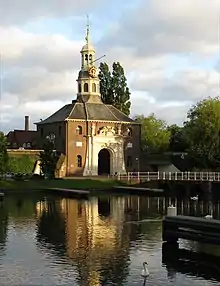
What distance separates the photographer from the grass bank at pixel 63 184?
66.1 m

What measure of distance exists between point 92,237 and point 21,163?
166 ft

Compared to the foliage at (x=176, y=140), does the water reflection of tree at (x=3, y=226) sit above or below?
below

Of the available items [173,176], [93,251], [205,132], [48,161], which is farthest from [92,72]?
[93,251]

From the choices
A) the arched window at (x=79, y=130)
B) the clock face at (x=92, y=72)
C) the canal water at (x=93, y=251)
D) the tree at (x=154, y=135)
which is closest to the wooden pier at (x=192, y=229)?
the canal water at (x=93, y=251)

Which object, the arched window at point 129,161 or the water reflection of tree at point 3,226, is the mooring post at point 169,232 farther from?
the arched window at point 129,161

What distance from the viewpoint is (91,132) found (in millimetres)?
80812

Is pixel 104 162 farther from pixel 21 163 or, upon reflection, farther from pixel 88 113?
pixel 21 163

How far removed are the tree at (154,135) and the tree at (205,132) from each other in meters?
22.3

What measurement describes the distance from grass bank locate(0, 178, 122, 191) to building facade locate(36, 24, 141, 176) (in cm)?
831

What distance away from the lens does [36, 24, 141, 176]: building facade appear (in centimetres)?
8000

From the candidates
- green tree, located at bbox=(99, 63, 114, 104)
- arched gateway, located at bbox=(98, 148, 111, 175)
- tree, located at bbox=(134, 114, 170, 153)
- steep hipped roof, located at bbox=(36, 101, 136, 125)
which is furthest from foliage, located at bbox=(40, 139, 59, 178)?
tree, located at bbox=(134, 114, 170, 153)

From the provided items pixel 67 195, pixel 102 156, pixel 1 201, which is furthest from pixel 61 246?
pixel 102 156

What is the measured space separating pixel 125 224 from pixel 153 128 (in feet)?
229

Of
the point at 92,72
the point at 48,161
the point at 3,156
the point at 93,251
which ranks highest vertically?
the point at 92,72
